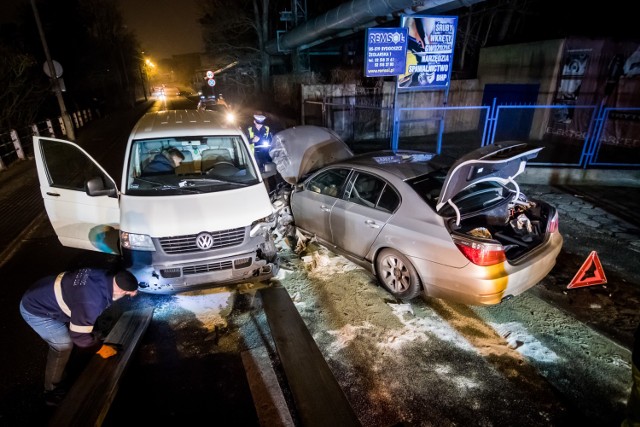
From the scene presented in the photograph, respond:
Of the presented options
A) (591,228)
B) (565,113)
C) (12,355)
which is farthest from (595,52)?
(12,355)

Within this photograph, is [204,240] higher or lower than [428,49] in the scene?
lower

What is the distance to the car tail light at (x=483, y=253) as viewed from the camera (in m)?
3.37

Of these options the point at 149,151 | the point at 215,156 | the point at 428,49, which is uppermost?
the point at 428,49

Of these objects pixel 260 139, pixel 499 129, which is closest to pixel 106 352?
pixel 260 139

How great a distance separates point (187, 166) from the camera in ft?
16.8

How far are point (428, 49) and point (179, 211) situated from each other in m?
9.33

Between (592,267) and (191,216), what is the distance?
4774 millimetres

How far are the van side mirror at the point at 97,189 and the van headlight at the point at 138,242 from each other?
0.84 m

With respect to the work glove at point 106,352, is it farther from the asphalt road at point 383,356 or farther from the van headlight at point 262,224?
the van headlight at point 262,224

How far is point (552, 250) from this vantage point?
3820 millimetres

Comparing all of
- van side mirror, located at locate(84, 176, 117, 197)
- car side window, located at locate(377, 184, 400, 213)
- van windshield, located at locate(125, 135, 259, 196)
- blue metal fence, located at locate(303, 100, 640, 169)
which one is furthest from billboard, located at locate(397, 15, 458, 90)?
van side mirror, located at locate(84, 176, 117, 197)

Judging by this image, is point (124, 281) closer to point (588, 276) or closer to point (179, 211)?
point (179, 211)

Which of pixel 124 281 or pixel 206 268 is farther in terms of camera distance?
pixel 206 268

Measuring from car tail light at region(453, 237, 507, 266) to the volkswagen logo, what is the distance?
2.61m
